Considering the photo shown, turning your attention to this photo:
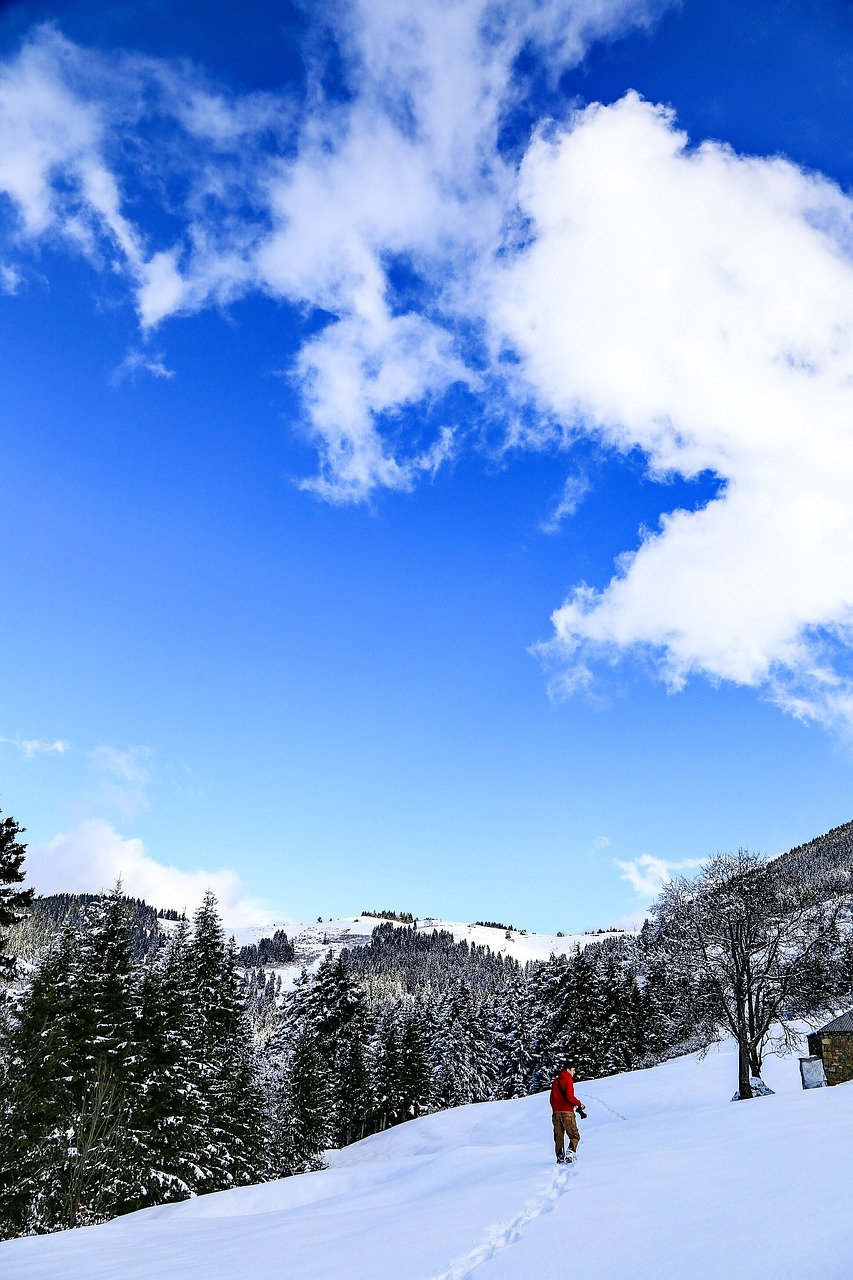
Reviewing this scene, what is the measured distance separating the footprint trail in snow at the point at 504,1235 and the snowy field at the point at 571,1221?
0.03 meters

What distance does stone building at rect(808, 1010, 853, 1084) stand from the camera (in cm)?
2847

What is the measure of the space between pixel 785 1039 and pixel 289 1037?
126ft

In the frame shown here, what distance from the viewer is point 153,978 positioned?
106ft

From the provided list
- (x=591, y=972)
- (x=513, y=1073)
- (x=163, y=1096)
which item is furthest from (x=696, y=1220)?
(x=513, y=1073)

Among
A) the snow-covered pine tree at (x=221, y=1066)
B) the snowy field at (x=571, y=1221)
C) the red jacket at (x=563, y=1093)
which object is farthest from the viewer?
the snow-covered pine tree at (x=221, y=1066)

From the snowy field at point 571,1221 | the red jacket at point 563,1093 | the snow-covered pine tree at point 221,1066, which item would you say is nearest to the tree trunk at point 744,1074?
the snowy field at point 571,1221

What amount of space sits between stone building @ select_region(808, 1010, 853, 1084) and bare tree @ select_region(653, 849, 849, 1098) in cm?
187

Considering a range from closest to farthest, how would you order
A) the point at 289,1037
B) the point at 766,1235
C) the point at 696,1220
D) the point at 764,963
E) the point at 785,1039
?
the point at 766,1235, the point at 696,1220, the point at 785,1039, the point at 764,963, the point at 289,1037

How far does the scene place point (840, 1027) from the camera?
29516mm

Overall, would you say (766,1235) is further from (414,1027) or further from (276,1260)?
(414,1027)

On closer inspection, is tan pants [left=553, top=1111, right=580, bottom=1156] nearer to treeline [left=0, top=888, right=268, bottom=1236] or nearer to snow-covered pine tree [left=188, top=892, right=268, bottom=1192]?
treeline [left=0, top=888, right=268, bottom=1236]

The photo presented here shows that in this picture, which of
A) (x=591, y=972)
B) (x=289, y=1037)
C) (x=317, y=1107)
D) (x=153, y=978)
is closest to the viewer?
(x=153, y=978)

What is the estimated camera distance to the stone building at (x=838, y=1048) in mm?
28469

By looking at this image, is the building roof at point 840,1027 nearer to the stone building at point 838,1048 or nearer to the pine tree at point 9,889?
the stone building at point 838,1048
